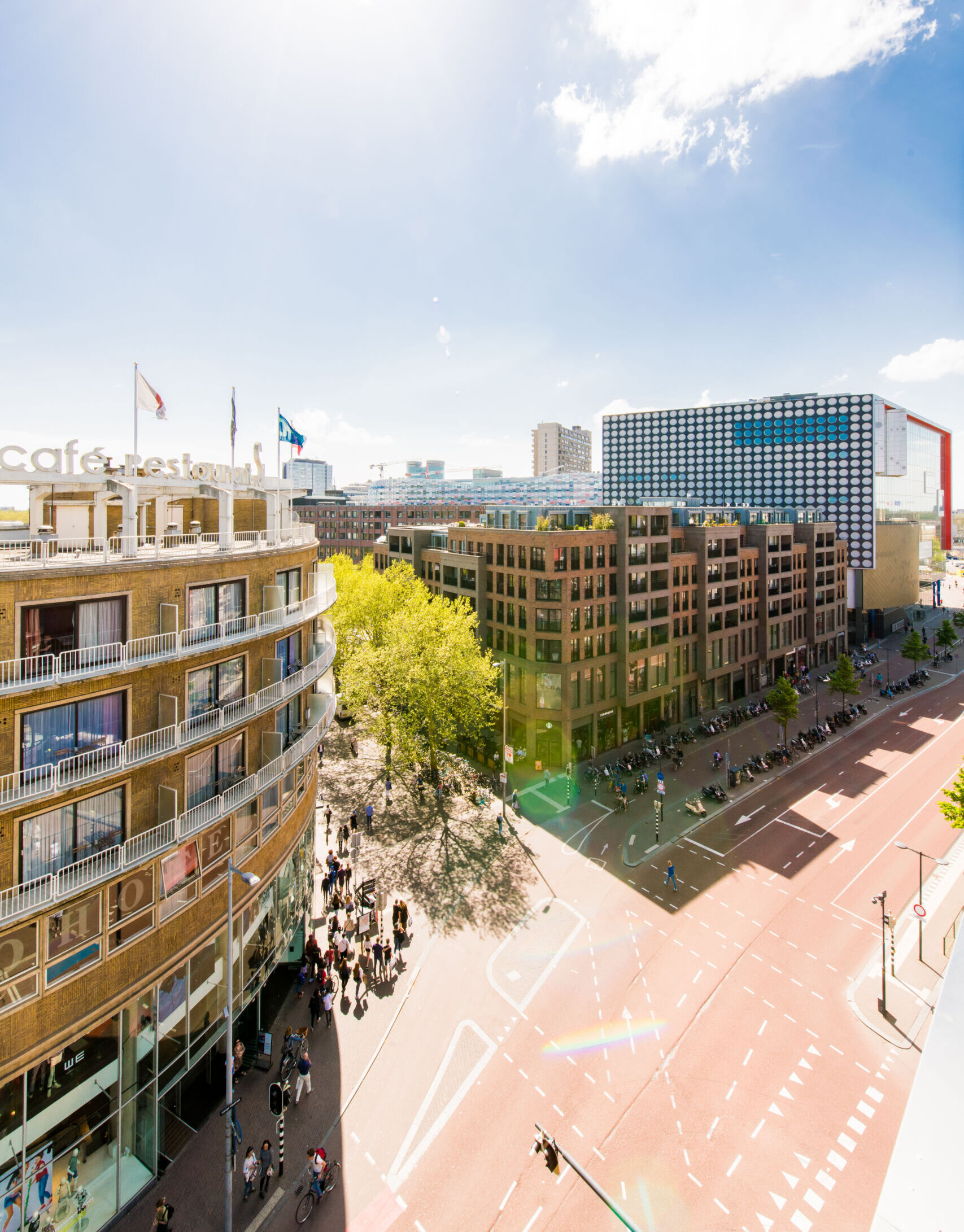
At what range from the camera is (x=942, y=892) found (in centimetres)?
3144

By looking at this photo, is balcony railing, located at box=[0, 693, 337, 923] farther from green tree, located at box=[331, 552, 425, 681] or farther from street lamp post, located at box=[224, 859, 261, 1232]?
green tree, located at box=[331, 552, 425, 681]

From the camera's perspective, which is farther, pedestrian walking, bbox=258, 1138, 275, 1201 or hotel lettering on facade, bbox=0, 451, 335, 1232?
pedestrian walking, bbox=258, 1138, 275, 1201

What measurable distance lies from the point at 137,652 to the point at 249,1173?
15387 millimetres

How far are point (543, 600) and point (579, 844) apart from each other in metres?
18.1

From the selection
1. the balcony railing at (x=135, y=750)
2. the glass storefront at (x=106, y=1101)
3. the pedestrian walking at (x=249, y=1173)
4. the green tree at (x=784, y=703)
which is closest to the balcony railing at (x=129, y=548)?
the balcony railing at (x=135, y=750)

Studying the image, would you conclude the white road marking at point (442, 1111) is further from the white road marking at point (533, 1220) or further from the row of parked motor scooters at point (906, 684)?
the row of parked motor scooters at point (906, 684)

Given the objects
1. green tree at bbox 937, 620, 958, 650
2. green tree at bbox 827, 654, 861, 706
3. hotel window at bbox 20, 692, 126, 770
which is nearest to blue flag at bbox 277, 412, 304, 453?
hotel window at bbox 20, 692, 126, 770

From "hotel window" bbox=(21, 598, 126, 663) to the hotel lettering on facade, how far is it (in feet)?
0.14

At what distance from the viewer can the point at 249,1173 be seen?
17266 millimetres

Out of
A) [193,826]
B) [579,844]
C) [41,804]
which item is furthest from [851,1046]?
[41,804]

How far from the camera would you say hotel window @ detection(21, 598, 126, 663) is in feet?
48.8

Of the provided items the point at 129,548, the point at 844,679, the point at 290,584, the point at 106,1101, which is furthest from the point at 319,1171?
the point at 844,679

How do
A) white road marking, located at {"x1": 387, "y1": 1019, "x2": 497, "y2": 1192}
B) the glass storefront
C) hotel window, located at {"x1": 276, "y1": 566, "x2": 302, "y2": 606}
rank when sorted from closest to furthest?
the glass storefront < white road marking, located at {"x1": 387, "y1": 1019, "x2": 497, "y2": 1192} < hotel window, located at {"x1": 276, "y1": 566, "x2": 302, "y2": 606}

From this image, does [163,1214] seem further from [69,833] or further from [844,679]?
[844,679]
